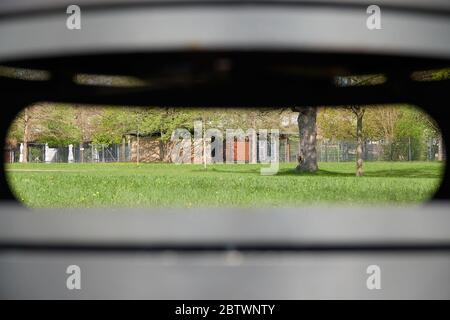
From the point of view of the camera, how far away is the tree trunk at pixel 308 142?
947 inches

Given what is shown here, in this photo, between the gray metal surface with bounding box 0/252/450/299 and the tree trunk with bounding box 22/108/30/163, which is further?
the tree trunk with bounding box 22/108/30/163

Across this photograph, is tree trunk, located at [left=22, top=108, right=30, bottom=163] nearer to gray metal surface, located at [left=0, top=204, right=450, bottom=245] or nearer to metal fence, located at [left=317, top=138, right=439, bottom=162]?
metal fence, located at [left=317, top=138, right=439, bottom=162]

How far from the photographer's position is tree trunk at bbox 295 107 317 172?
24.0 metres

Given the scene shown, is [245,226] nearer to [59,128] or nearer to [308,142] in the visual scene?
[308,142]

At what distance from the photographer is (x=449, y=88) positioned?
4.78 m

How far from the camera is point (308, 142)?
24.5m

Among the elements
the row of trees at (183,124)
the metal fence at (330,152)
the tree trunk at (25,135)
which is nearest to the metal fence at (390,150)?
the metal fence at (330,152)

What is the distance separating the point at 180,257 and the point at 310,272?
503 millimetres

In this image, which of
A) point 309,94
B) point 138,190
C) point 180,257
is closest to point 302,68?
point 309,94

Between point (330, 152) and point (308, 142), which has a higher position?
point (308, 142)

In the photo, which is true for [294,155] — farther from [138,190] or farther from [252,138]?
[138,190]

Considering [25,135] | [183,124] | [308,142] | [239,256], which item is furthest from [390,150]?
[239,256]

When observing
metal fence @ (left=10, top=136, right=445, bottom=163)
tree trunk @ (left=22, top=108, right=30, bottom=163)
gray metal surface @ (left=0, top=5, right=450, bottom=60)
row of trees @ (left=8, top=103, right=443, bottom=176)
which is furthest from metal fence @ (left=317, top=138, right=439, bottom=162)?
gray metal surface @ (left=0, top=5, right=450, bottom=60)
